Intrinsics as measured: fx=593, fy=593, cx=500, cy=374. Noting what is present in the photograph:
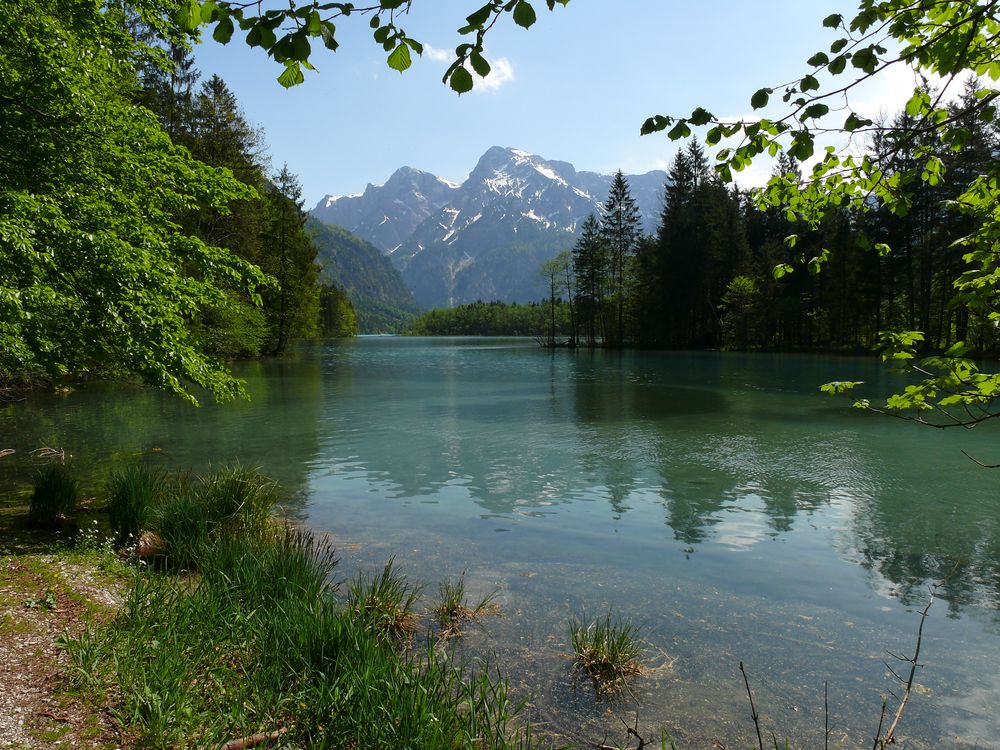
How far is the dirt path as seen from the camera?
3.20 meters

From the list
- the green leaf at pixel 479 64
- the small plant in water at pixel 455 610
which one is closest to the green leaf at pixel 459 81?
the green leaf at pixel 479 64

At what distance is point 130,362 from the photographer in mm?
7738

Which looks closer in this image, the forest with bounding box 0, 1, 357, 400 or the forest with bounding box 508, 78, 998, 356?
the forest with bounding box 0, 1, 357, 400

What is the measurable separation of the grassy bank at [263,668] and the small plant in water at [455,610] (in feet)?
0.74

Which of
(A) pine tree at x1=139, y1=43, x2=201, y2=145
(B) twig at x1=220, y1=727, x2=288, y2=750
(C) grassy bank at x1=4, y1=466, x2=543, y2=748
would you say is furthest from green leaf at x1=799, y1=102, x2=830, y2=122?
(A) pine tree at x1=139, y1=43, x2=201, y2=145

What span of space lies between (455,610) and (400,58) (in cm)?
524

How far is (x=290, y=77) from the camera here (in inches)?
99.7

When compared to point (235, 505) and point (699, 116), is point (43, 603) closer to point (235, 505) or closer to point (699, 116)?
point (235, 505)

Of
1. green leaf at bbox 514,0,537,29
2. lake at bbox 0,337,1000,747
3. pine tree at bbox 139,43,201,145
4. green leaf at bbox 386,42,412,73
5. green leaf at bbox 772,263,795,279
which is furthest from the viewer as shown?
pine tree at bbox 139,43,201,145

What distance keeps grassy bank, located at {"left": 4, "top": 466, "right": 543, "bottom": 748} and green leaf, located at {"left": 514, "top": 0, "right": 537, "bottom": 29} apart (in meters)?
3.45

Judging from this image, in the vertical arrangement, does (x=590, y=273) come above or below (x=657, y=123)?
above

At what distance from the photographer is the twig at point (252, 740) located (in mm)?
3244

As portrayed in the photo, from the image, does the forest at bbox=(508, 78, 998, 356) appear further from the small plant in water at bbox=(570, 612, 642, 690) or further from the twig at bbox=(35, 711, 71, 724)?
the twig at bbox=(35, 711, 71, 724)

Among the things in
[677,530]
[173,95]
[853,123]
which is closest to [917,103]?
[853,123]
